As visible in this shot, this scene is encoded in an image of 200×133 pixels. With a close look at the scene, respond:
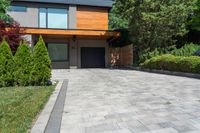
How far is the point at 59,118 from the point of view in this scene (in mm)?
5586

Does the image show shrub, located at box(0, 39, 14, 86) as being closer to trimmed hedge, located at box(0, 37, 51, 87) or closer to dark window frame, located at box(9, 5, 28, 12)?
trimmed hedge, located at box(0, 37, 51, 87)

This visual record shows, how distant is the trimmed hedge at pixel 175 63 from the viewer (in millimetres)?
13591

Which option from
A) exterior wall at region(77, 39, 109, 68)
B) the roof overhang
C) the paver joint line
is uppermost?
the roof overhang

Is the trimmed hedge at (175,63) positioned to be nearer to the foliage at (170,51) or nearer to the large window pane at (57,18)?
the foliage at (170,51)

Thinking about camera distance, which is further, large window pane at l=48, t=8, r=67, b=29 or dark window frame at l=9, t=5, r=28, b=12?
large window pane at l=48, t=8, r=67, b=29

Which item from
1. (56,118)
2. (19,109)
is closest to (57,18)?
(19,109)

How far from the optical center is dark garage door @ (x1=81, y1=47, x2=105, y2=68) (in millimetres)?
25281

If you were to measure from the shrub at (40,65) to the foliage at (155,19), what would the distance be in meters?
10.4

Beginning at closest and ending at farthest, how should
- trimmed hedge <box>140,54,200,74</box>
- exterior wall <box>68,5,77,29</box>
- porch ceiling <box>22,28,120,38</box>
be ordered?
1. trimmed hedge <box>140,54,200,74</box>
2. porch ceiling <box>22,28,120,38</box>
3. exterior wall <box>68,5,77,29</box>

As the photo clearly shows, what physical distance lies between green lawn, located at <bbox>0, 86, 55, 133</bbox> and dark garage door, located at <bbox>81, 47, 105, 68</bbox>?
55.2 ft

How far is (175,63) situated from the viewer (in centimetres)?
1539

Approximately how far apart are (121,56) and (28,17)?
29.6ft

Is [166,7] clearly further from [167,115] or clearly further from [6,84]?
[167,115]

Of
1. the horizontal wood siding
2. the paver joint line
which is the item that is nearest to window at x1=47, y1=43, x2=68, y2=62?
the horizontal wood siding
